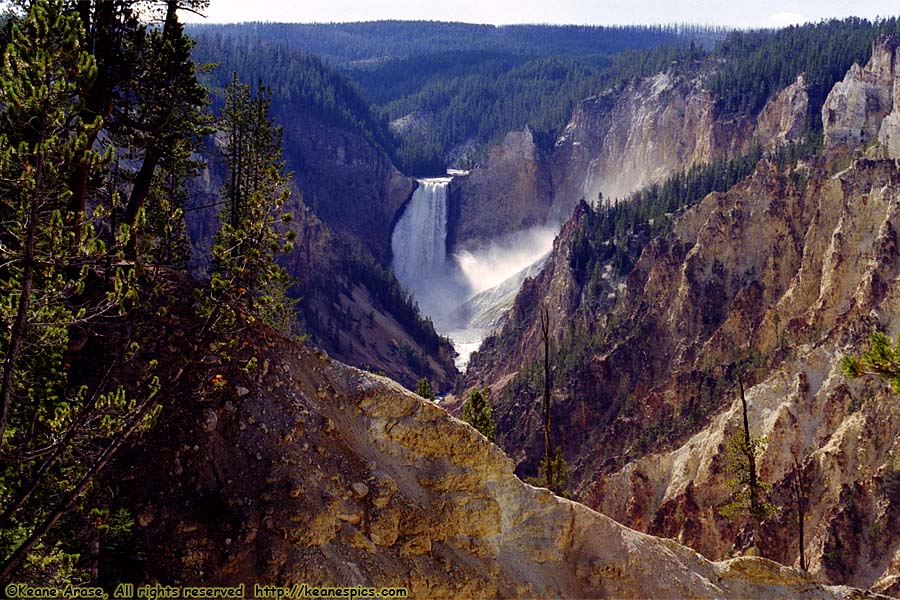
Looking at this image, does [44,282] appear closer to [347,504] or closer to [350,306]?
[347,504]

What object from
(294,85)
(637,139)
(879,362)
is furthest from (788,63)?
(879,362)

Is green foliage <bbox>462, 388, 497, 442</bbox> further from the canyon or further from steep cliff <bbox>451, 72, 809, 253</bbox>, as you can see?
steep cliff <bbox>451, 72, 809, 253</bbox>

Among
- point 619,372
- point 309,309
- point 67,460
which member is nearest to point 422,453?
point 67,460

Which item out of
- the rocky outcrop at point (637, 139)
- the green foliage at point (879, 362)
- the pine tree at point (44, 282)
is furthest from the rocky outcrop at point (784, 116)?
the pine tree at point (44, 282)

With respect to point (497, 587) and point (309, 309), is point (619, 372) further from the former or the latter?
point (497, 587)

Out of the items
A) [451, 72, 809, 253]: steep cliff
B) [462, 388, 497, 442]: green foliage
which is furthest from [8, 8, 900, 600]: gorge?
[451, 72, 809, 253]: steep cliff

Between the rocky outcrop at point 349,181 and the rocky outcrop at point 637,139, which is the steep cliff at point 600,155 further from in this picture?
the rocky outcrop at point 349,181
